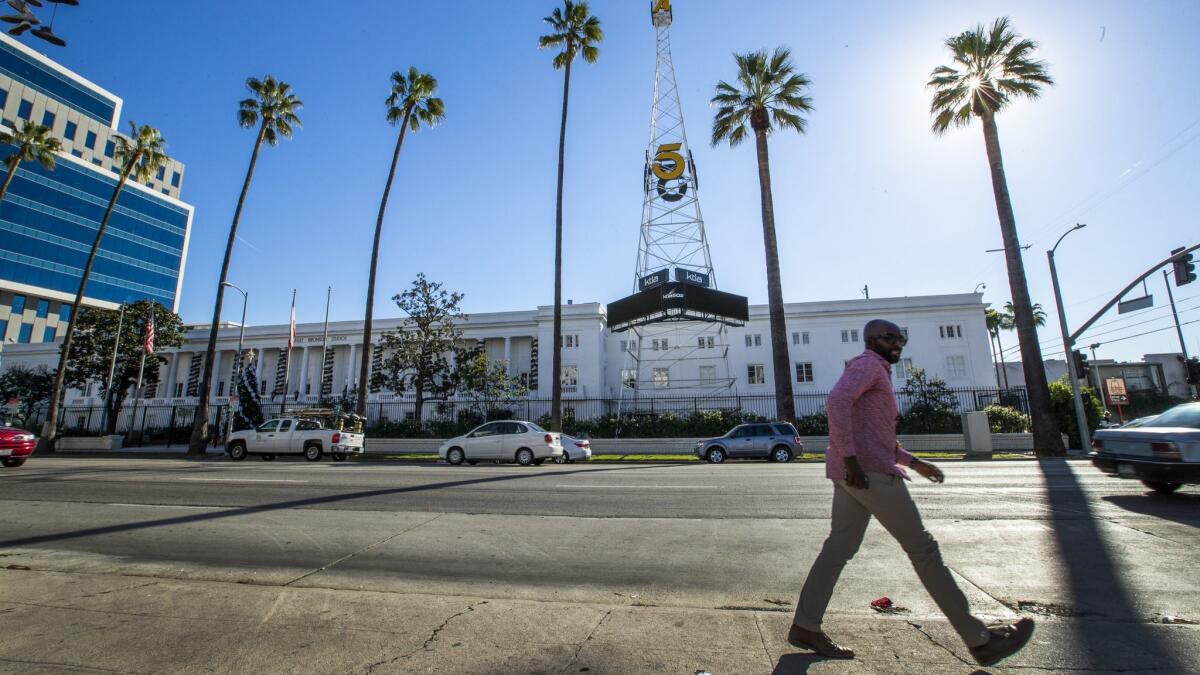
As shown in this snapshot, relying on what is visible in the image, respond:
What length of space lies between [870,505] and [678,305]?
2579cm

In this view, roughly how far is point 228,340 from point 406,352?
95.3 feet

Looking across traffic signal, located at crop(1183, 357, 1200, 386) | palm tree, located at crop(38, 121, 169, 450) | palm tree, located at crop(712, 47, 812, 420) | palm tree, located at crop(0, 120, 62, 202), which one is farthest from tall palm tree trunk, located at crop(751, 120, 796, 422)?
palm tree, located at crop(0, 120, 62, 202)

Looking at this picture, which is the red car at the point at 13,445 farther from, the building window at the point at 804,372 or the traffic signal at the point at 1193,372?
the traffic signal at the point at 1193,372

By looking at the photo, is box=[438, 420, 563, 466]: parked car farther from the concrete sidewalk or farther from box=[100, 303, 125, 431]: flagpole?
box=[100, 303, 125, 431]: flagpole

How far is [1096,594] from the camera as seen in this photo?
421 cm

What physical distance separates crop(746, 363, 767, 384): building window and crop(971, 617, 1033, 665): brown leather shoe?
124ft

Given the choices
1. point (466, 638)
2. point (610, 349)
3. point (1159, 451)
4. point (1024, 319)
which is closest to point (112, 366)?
point (610, 349)

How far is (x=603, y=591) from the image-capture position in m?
4.59

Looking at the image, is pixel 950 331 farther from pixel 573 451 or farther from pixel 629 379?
pixel 573 451

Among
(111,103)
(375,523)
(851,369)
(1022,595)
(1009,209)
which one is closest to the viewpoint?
(851,369)

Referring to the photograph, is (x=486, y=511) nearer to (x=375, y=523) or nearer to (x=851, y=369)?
(x=375, y=523)

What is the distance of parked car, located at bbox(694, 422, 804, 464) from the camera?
2066cm

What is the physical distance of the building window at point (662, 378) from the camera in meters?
38.7

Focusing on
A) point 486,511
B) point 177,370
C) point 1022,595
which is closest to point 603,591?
point 1022,595
